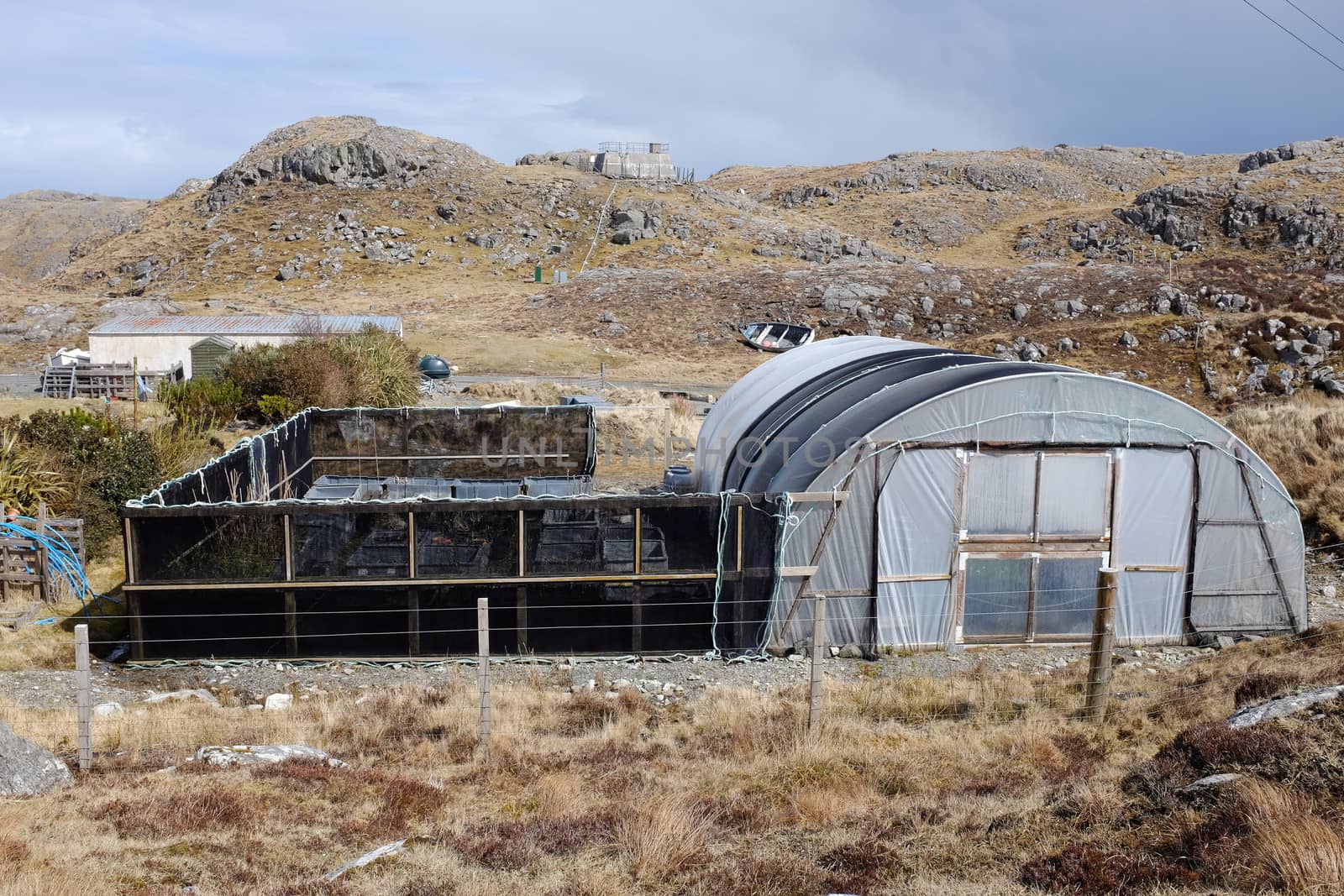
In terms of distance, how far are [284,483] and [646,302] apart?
1452 inches

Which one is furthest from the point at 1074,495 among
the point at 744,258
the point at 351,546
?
the point at 744,258

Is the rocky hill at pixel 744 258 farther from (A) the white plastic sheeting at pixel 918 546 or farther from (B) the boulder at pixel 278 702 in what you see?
(B) the boulder at pixel 278 702

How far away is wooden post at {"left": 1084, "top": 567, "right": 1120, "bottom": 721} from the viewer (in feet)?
32.5

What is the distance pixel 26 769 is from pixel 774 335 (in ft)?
139

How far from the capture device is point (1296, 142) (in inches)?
4205

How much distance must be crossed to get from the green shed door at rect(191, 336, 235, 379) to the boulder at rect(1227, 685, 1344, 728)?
29078mm

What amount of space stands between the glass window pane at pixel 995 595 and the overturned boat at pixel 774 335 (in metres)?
33.5

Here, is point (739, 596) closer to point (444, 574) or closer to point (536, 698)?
point (536, 698)

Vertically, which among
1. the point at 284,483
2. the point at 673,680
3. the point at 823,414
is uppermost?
the point at 823,414

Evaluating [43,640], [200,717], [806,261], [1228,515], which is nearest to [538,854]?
[200,717]

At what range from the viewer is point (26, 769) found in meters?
7.93

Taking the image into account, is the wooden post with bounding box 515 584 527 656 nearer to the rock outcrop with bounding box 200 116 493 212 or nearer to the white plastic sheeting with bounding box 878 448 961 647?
the white plastic sheeting with bounding box 878 448 961 647

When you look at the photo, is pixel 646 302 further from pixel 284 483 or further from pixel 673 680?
pixel 673 680

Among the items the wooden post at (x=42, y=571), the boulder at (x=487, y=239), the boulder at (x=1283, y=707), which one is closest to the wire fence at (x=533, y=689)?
the wooden post at (x=42, y=571)
